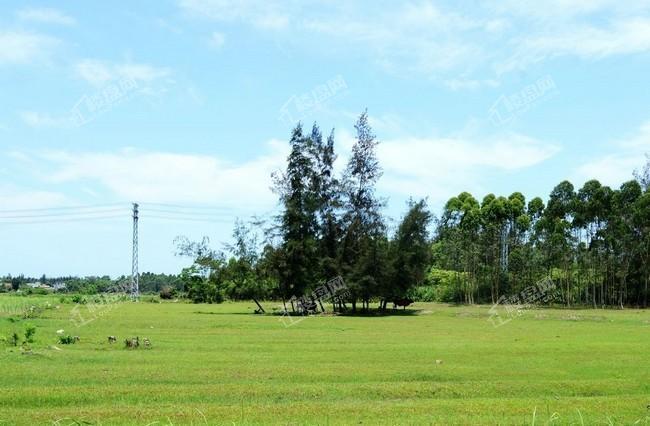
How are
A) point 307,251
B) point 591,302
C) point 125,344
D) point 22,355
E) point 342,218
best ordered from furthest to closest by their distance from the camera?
point 591,302 < point 342,218 < point 307,251 < point 125,344 < point 22,355

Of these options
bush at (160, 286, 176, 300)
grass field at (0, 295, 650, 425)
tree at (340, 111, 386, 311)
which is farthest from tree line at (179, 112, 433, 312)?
bush at (160, 286, 176, 300)

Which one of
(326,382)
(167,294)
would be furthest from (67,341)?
(167,294)

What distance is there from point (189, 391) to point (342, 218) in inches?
1597

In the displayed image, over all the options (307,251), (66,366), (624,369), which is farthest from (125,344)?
(307,251)

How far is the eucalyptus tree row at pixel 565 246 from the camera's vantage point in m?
58.7

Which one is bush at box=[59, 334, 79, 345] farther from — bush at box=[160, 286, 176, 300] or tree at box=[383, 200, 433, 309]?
bush at box=[160, 286, 176, 300]

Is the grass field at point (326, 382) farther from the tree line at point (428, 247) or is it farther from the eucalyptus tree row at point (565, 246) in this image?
the eucalyptus tree row at point (565, 246)

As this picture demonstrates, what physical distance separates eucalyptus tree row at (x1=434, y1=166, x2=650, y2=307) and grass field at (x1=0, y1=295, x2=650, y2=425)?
39.5 m

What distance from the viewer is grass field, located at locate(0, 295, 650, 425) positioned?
9.84 meters

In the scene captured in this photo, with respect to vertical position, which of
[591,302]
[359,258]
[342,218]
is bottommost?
[591,302]

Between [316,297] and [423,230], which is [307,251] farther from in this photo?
[423,230]

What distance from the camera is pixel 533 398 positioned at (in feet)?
38.0

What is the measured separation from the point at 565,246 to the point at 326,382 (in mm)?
53340

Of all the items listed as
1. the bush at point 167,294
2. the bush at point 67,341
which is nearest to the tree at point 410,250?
the bush at point 67,341
